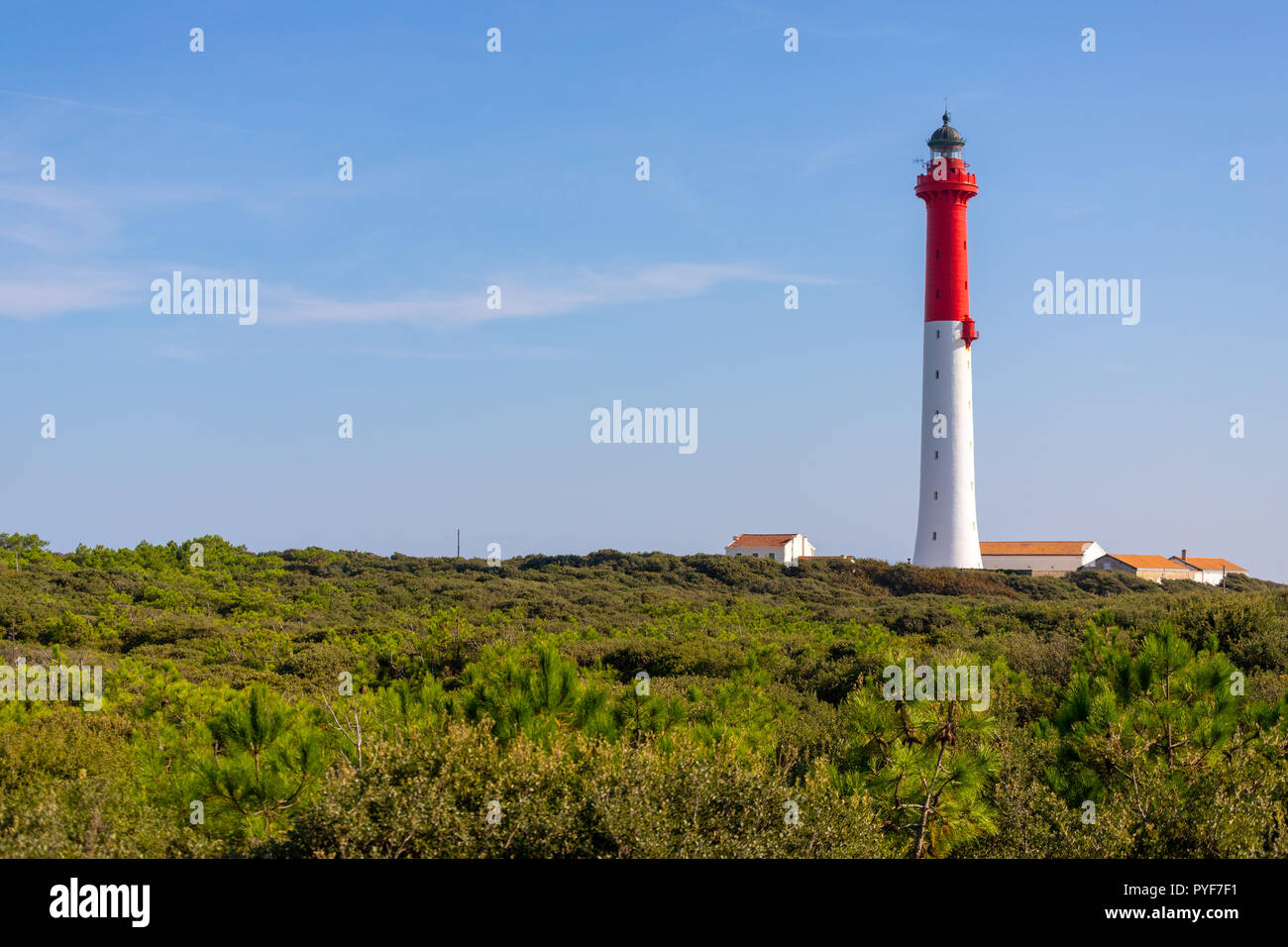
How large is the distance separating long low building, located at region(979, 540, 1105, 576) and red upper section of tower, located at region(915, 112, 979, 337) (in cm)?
1372

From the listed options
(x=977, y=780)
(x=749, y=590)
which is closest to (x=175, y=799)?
(x=977, y=780)

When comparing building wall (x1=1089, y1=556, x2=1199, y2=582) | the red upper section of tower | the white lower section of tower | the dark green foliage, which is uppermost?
the red upper section of tower

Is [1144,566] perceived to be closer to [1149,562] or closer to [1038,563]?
[1149,562]

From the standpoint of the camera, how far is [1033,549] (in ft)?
186

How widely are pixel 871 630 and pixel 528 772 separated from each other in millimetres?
18211

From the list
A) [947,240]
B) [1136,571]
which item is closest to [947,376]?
[947,240]

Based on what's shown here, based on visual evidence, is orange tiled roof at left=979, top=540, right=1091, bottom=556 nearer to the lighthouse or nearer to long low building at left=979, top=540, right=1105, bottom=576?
long low building at left=979, top=540, right=1105, bottom=576

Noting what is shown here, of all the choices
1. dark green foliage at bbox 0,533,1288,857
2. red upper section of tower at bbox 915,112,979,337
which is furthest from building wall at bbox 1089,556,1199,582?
dark green foliage at bbox 0,533,1288,857

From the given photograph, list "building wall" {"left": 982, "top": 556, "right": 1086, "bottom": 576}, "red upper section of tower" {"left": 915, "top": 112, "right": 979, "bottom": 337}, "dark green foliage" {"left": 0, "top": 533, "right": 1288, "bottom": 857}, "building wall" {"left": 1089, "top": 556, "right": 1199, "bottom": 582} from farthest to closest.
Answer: "building wall" {"left": 1089, "top": 556, "right": 1199, "bottom": 582}, "building wall" {"left": 982, "top": 556, "right": 1086, "bottom": 576}, "red upper section of tower" {"left": 915, "top": 112, "right": 979, "bottom": 337}, "dark green foliage" {"left": 0, "top": 533, "right": 1288, "bottom": 857}

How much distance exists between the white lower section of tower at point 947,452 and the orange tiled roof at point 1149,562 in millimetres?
13689

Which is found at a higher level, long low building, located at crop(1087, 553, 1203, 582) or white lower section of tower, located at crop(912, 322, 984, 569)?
white lower section of tower, located at crop(912, 322, 984, 569)

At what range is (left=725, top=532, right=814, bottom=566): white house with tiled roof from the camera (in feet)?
184
